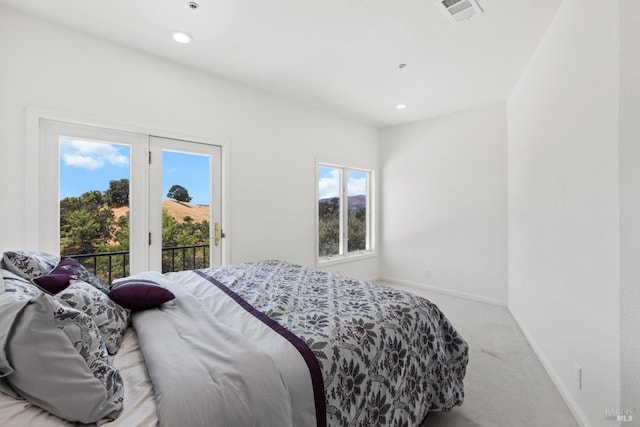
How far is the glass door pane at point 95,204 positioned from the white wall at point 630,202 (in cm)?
344

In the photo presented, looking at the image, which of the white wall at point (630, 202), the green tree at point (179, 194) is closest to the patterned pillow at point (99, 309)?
the green tree at point (179, 194)

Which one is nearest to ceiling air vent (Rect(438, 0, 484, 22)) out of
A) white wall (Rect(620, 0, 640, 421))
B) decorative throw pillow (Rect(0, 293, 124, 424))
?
white wall (Rect(620, 0, 640, 421))

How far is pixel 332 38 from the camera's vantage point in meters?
2.42

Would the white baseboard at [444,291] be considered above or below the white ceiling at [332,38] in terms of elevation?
below

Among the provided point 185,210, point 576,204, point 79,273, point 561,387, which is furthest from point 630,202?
point 185,210

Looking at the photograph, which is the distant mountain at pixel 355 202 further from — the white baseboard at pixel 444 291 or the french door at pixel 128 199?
the french door at pixel 128 199

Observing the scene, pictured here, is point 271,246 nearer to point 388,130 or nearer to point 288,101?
point 288,101

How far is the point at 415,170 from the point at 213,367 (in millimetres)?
4406

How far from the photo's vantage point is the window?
14.5ft

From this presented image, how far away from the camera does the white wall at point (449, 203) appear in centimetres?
389

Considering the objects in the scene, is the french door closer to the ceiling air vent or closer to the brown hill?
the brown hill

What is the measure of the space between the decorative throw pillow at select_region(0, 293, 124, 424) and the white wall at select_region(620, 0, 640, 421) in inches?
80.6

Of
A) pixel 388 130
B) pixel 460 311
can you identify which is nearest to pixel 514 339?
pixel 460 311

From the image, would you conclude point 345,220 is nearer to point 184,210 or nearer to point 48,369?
point 184,210
